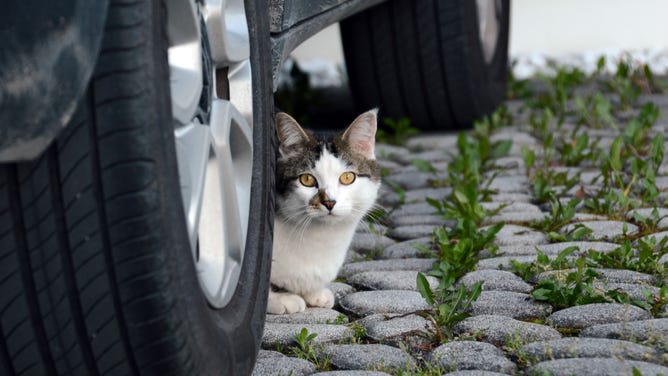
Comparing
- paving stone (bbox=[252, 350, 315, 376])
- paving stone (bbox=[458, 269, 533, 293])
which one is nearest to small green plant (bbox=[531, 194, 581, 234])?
paving stone (bbox=[458, 269, 533, 293])

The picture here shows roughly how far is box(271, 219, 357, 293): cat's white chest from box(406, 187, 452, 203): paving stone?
109 cm

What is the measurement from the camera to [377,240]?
3.75 meters

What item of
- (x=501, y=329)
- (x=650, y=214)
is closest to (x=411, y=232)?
(x=650, y=214)

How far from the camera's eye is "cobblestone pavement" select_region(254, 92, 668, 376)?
239 centimetres

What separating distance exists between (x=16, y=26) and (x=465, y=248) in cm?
191

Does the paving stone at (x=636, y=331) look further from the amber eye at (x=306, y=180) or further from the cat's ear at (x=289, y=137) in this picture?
the cat's ear at (x=289, y=137)

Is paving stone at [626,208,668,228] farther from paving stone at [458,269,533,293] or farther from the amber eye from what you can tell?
the amber eye

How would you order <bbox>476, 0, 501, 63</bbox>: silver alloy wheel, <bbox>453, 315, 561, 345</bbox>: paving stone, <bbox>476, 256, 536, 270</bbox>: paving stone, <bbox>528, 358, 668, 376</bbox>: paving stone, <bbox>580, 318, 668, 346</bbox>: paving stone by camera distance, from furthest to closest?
<bbox>476, 0, 501, 63</bbox>: silver alloy wheel → <bbox>476, 256, 536, 270</bbox>: paving stone → <bbox>453, 315, 561, 345</bbox>: paving stone → <bbox>580, 318, 668, 346</bbox>: paving stone → <bbox>528, 358, 668, 376</bbox>: paving stone

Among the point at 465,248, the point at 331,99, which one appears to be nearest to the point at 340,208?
the point at 465,248

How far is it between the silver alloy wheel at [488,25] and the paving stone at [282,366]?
294 cm

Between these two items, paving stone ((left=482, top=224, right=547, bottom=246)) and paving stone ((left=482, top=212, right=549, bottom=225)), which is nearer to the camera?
paving stone ((left=482, top=224, right=547, bottom=246))

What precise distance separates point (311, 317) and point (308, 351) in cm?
38

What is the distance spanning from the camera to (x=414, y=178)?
4.55 meters

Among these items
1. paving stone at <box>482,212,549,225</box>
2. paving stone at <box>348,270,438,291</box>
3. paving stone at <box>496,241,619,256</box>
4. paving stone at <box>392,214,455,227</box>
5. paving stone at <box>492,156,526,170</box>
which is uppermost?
paving stone at <box>492,156,526,170</box>
